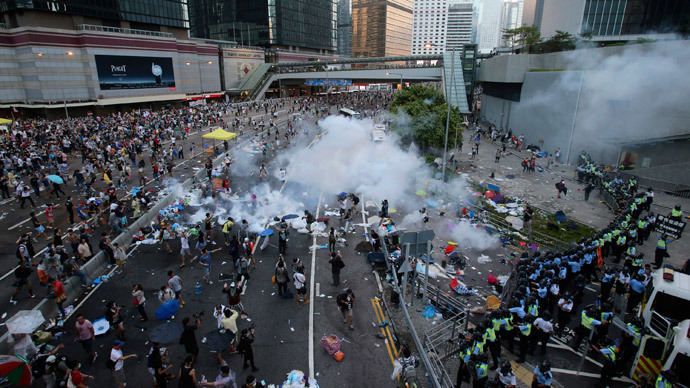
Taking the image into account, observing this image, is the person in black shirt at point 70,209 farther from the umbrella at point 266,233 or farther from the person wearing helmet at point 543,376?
the person wearing helmet at point 543,376

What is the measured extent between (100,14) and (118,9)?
9.05 ft

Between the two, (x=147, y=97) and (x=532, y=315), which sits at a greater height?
(x=147, y=97)

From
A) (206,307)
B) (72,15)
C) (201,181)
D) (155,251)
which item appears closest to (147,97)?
(72,15)

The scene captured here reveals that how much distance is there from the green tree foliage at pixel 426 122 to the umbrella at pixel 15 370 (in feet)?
73.8

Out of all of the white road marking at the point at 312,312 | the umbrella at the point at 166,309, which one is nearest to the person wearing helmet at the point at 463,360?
the white road marking at the point at 312,312

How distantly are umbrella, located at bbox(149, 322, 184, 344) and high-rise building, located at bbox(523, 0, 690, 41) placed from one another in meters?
47.8

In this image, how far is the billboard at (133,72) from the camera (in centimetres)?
4575

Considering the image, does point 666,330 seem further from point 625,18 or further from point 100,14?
point 100,14

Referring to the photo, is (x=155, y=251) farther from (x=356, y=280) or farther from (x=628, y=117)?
(x=628, y=117)

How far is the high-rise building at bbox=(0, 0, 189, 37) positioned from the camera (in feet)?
131

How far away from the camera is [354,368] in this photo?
25.9 ft

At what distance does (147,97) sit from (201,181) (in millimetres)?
37907

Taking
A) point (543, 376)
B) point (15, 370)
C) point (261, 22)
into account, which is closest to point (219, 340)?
point (15, 370)

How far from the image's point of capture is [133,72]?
48.9 m
